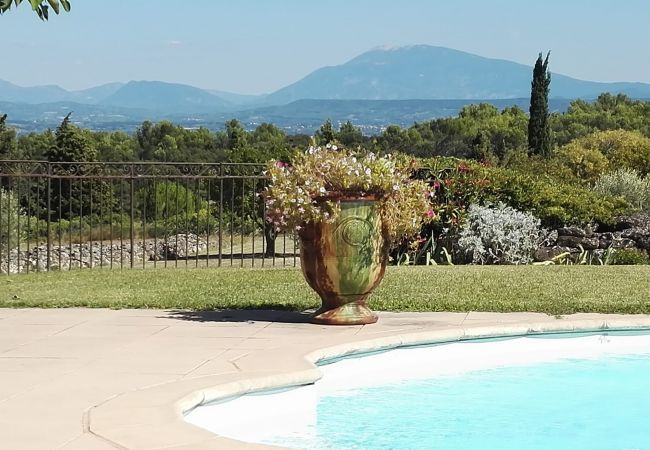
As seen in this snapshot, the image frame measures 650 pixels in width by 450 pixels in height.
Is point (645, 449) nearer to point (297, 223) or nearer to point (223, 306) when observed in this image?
point (297, 223)

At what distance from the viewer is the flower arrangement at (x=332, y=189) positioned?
794 centimetres

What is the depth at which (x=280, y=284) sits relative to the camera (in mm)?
11289

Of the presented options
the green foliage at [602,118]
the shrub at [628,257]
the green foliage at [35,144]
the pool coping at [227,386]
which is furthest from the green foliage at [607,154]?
the pool coping at [227,386]

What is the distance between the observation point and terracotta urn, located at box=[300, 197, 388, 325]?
318 inches

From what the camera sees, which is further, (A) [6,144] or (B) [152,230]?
(A) [6,144]

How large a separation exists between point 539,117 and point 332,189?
2831cm

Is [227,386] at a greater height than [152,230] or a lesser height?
greater

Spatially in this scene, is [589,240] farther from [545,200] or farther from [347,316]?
[347,316]

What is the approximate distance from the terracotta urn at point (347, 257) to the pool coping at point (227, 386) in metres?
0.73

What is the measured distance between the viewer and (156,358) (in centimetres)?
685

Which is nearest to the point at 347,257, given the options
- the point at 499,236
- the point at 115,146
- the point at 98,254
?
the point at 499,236

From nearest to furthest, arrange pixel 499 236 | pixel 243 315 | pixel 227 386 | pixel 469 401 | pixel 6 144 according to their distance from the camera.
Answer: pixel 227 386 < pixel 469 401 < pixel 243 315 < pixel 499 236 < pixel 6 144

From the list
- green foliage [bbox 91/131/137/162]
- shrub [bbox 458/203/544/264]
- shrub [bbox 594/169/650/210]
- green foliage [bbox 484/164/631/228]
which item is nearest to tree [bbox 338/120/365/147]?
green foliage [bbox 91/131/137/162]

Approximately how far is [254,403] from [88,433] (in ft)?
4.30
